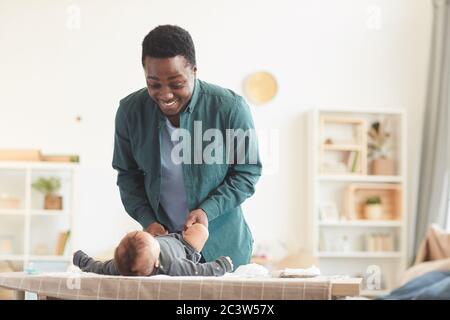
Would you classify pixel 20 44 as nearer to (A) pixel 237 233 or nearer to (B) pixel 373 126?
(A) pixel 237 233

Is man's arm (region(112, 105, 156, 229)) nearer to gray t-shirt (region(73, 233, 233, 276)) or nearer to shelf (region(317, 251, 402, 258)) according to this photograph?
gray t-shirt (region(73, 233, 233, 276))

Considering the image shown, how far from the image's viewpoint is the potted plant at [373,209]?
415 cm

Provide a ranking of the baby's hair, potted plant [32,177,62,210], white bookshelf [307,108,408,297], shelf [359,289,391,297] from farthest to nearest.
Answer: white bookshelf [307,108,408,297], potted plant [32,177,62,210], shelf [359,289,391,297], the baby's hair

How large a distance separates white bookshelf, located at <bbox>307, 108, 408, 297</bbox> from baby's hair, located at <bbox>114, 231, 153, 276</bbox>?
2901mm

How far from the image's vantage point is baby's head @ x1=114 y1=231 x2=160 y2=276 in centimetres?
99

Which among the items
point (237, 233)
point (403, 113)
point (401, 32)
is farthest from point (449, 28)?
point (237, 233)

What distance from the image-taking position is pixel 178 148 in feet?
3.37

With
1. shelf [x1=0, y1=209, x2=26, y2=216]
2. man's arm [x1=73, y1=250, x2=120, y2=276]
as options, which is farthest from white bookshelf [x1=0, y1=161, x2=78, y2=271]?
man's arm [x1=73, y1=250, x2=120, y2=276]

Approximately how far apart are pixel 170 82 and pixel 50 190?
2.93 metres

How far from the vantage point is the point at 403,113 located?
13.6ft

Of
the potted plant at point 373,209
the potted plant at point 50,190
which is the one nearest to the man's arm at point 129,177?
the potted plant at point 50,190

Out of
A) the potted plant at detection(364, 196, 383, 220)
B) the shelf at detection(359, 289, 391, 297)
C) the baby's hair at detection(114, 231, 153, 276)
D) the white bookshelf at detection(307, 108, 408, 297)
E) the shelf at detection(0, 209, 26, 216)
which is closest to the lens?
the baby's hair at detection(114, 231, 153, 276)

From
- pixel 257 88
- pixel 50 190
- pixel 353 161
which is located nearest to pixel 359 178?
pixel 353 161

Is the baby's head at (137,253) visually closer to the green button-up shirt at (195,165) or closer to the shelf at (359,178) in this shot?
the green button-up shirt at (195,165)
